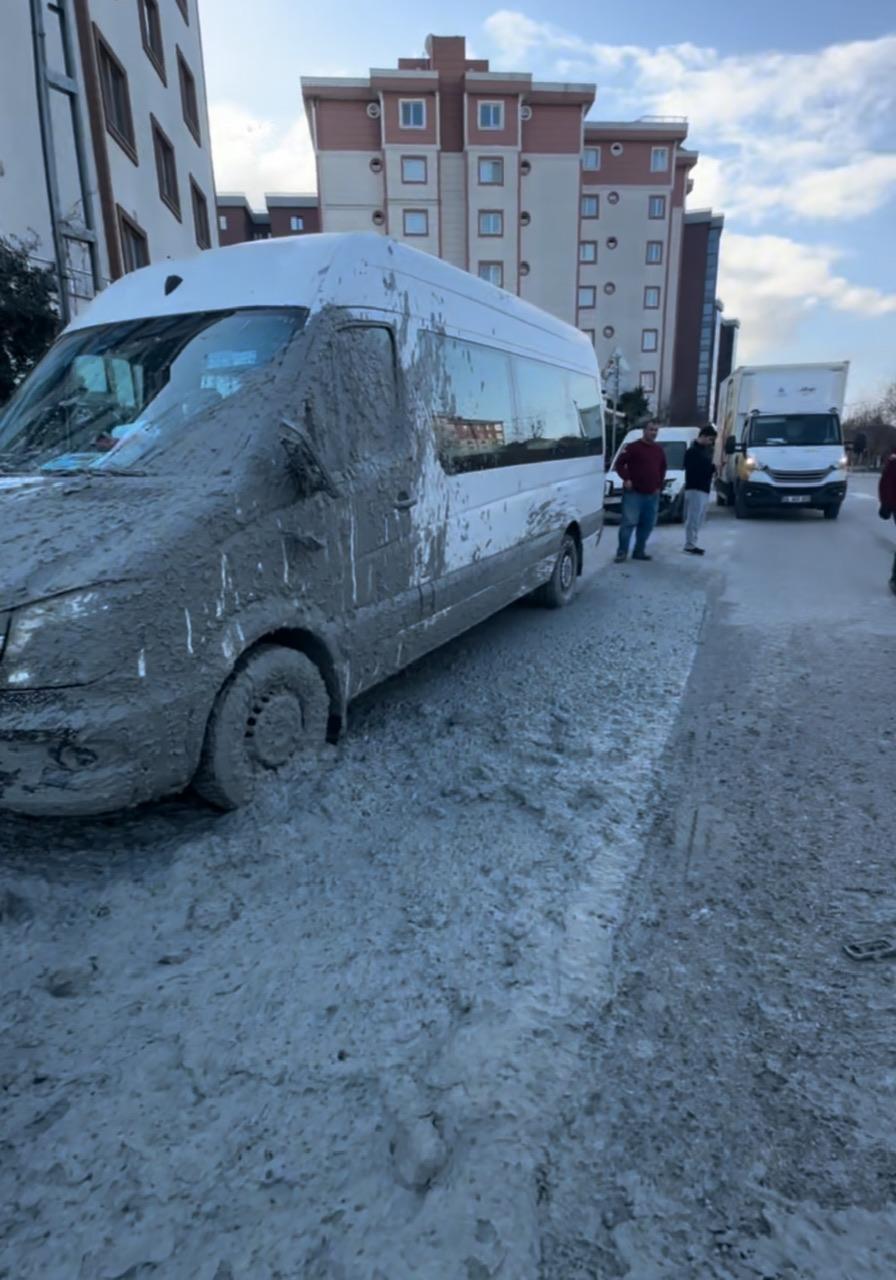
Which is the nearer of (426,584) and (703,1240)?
(703,1240)

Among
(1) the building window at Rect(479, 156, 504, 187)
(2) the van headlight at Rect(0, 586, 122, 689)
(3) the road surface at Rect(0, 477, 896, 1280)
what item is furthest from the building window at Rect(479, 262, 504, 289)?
(2) the van headlight at Rect(0, 586, 122, 689)

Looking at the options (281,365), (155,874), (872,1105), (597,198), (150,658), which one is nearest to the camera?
(872,1105)

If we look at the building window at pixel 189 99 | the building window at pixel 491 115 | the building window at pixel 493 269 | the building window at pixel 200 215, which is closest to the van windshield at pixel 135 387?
the building window at pixel 200 215

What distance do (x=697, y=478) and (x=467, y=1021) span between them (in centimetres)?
942

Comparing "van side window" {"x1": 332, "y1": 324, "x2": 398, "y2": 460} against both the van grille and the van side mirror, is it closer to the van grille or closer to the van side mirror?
the van side mirror

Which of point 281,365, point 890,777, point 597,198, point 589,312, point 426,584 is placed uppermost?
point 597,198

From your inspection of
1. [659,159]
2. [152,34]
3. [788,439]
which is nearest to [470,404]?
Result: [788,439]

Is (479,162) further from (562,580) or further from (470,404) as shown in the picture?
(470,404)

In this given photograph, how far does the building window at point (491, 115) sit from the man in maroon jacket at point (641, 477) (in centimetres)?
4192

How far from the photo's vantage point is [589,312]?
167ft

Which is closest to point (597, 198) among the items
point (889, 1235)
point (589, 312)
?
point (589, 312)

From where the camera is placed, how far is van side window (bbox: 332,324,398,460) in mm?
3412

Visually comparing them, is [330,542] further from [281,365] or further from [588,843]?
[588,843]

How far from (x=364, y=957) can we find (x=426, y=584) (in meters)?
2.37
